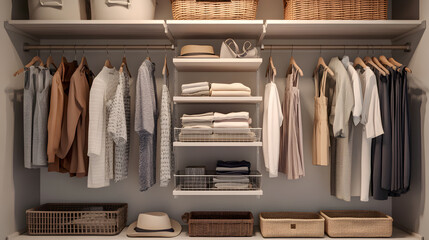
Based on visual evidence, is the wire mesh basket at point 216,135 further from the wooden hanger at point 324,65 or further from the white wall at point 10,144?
the white wall at point 10,144

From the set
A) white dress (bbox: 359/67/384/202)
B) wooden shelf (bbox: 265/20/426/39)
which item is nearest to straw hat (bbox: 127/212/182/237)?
white dress (bbox: 359/67/384/202)

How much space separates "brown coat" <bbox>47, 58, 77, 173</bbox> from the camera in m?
2.35

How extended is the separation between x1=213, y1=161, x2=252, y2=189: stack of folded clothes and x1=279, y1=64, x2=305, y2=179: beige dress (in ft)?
0.93

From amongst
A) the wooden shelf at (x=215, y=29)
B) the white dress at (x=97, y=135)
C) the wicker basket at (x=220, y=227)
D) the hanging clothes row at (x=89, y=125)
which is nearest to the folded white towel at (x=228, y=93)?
the hanging clothes row at (x=89, y=125)

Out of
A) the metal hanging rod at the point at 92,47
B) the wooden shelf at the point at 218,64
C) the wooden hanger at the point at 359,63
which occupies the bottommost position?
the wooden shelf at the point at 218,64

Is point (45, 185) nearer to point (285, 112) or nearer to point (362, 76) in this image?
point (285, 112)

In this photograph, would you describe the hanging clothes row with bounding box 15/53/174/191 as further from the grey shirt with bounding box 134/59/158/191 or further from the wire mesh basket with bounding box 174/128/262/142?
the wire mesh basket with bounding box 174/128/262/142

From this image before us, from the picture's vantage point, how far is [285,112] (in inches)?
104

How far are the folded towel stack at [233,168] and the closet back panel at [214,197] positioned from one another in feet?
0.75

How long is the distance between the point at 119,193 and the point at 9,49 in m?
1.29

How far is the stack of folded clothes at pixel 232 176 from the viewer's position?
253 centimetres

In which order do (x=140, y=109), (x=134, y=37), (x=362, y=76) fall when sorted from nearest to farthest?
(x=140, y=109), (x=362, y=76), (x=134, y=37)

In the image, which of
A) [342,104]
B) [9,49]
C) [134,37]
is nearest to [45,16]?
[9,49]

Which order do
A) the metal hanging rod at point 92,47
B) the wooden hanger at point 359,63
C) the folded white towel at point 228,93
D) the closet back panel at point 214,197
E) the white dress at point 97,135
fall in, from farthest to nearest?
the closet back panel at point 214,197, the metal hanging rod at point 92,47, the wooden hanger at point 359,63, the folded white towel at point 228,93, the white dress at point 97,135
